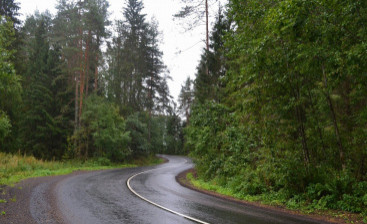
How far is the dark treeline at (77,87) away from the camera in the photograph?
26.0 metres

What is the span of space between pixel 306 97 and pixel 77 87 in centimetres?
2300

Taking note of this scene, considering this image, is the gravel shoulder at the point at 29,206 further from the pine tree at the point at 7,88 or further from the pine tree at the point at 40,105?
the pine tree at the point at 40,105

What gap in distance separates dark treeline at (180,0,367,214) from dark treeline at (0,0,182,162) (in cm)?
2034

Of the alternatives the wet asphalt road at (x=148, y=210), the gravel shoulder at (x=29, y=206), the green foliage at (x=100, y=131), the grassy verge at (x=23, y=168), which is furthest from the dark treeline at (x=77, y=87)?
the wet asphalt road at (x=148, y=210)

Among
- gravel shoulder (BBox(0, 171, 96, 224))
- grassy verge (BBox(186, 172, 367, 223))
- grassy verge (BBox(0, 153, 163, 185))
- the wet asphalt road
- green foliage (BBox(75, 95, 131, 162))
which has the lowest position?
grassy verge (BBox(186, 172, 367, 223))

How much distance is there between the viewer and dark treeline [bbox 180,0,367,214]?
7.30 metres

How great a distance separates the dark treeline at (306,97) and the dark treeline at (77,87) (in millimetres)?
20342

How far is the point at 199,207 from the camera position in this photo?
875 cm

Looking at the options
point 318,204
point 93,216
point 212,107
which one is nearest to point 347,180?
point 318,204

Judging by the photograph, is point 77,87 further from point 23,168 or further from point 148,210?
point 148,210

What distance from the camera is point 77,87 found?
26.4 m

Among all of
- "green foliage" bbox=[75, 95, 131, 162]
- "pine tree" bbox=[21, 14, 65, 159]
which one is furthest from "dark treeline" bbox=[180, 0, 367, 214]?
"pine tree" bbox=[21, 14, 65, 159]

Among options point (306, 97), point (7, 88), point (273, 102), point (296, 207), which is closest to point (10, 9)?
point (7, 88)

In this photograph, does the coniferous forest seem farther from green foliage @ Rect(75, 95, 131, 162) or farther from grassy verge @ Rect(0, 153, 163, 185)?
grassy verge @ Rect(0, 153, 163, 185)
